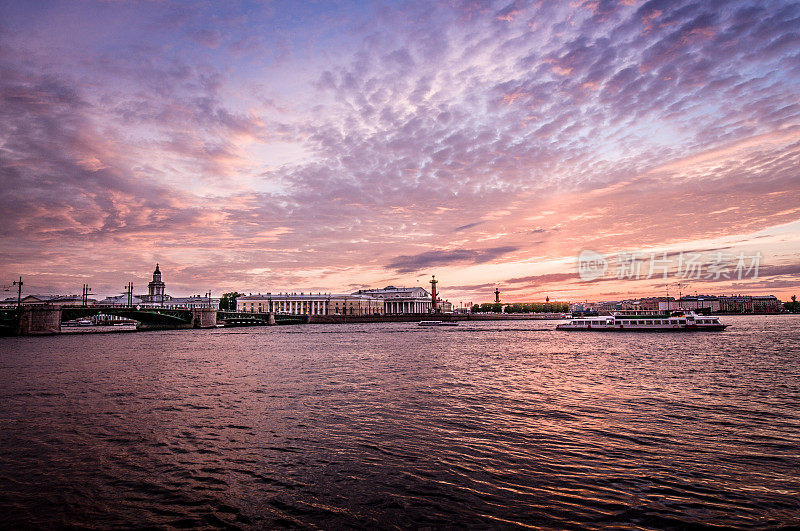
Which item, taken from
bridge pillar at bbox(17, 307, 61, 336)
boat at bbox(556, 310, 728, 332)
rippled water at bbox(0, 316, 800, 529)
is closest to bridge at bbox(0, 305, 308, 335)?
bridge pillar at bbox(17, 307, 61, 336)

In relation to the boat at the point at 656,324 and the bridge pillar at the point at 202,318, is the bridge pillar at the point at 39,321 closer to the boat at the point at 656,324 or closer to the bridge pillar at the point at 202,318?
the bridge pillar at the point at 202,318

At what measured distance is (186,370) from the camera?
29.1 m

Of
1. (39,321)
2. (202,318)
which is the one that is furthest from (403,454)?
(202,318)

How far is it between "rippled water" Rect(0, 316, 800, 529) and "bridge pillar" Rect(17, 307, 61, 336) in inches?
2694

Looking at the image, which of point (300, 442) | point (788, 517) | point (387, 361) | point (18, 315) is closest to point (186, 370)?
point (387, 361)

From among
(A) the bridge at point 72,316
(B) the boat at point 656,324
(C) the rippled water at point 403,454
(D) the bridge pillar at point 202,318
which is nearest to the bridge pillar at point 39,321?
(A) the bridge at point 72,316

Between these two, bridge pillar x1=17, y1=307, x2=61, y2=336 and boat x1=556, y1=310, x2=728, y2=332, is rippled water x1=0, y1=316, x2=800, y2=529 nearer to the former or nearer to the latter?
boat x1=556, y1=310, x2=728, y2=332

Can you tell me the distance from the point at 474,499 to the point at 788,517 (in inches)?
196

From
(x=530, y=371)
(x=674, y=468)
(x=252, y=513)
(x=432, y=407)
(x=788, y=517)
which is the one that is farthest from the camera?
(x=530, y=371)

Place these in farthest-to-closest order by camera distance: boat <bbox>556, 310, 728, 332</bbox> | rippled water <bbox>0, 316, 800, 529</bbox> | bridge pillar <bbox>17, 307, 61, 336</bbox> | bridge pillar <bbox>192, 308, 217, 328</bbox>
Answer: bridge pillar <bbox>192, 308, 217, 328</bbox> < boat <bbox>556, 310, 728, 332</bbox> < bridge pillar <bbox>17, 307, 61, 336</bbox> < rippled water <bbox>0, 316, 800, 529</bbox>

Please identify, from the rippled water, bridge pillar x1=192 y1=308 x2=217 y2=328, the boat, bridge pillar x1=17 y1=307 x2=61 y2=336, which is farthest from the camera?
bridge pillar x1=192 y1=308 x2=217 y2=328

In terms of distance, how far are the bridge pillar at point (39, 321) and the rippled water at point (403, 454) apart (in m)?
68.4

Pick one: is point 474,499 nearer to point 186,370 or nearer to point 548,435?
point 548,435

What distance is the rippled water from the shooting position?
25.8 ft
